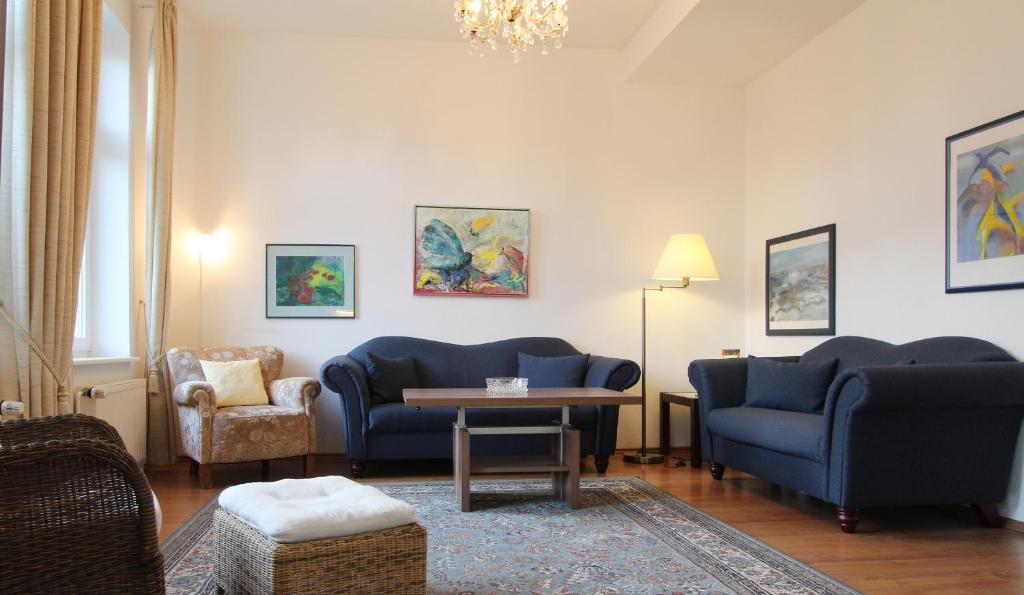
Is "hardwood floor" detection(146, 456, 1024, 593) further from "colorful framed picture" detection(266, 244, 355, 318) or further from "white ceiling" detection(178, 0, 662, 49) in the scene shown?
"white ceiling" detection(178, 0, 662, 49)

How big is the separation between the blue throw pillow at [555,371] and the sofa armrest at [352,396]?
4.00 ft

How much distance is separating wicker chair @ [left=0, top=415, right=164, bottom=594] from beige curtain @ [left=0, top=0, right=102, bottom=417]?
1.87 metres

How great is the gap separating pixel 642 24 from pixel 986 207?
282 centimetres

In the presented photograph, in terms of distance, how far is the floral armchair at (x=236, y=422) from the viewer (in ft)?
15.4

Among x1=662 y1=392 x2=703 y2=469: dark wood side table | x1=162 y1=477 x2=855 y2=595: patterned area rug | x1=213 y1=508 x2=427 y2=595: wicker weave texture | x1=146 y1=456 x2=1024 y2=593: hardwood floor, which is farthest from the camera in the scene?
x1=662 y1=392 x2=703 y2=469: dark wood side table

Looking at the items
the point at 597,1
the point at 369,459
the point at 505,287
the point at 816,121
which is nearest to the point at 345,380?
the point at 369,459

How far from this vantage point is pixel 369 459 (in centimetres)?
506

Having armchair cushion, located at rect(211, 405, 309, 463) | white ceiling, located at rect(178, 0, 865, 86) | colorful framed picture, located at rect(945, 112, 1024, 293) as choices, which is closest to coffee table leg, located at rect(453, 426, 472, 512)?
armchair cushion, located at rect(211, 405, 309, 463)

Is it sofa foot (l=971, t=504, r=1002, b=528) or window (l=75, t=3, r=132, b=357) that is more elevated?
window (l=75, t=3, r=132, b=357)

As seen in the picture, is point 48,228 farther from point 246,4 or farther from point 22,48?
point 246,4

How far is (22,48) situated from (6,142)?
40 cm

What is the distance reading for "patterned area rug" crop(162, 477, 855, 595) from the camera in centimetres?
285

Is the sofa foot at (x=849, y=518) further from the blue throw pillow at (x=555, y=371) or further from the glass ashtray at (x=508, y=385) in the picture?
the blue throw pillow at (x=555, y=371)

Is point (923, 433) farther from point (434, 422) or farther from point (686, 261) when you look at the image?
point (434, 422)
